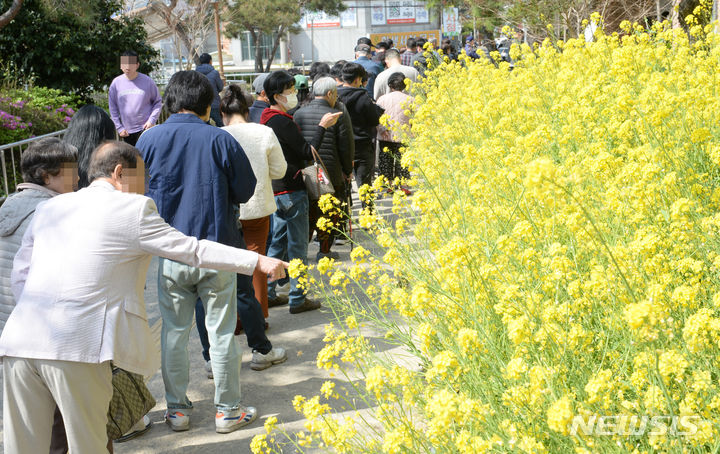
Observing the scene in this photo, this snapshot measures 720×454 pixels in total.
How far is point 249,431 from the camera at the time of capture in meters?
4.21

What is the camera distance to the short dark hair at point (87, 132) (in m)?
4.83

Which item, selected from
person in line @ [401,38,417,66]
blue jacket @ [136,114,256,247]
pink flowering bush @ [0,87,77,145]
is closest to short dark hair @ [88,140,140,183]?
blue jacket @ [136,114,256,247]

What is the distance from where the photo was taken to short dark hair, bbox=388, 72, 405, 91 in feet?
30.2

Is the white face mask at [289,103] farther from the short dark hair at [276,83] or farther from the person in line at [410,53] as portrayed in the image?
the person in line at [410,53]

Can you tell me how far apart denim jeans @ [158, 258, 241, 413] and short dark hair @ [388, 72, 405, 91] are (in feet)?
18.4

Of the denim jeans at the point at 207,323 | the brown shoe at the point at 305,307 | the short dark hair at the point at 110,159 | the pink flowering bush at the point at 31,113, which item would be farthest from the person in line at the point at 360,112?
the short dark hair at the point at 110,159

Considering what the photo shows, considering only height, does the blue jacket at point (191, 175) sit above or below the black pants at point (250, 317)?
above

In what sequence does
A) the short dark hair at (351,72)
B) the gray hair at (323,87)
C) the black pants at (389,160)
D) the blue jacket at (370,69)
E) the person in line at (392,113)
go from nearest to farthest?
the gray hair at (323,87) → the short dark hair at (351,72) → the person in line at (392,113) → the black pants at (389,160) → the blue jacket at (370,69)

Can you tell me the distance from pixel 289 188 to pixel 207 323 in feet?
6.51

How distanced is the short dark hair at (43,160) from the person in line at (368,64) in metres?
8.34

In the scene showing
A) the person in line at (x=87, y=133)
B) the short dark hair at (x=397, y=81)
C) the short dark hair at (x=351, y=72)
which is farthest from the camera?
the short dark hair at (x=397, y=81)

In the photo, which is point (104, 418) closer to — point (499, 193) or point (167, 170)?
point (167, 170)

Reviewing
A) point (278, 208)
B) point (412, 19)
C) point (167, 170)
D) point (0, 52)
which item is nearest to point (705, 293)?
point (167, 170)

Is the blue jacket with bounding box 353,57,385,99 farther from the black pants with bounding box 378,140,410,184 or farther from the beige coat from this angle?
the beige coat
